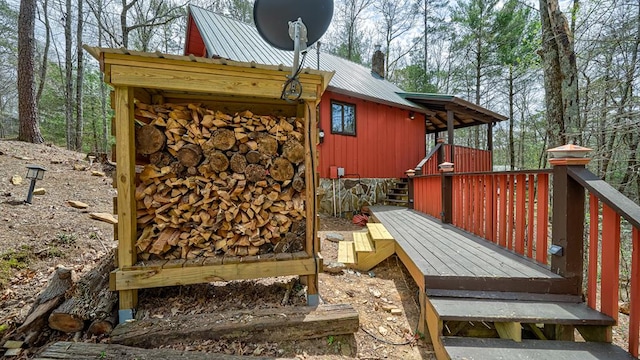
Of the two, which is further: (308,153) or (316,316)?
(308,153)

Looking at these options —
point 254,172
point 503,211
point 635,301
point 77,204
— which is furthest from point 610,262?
point 77,204

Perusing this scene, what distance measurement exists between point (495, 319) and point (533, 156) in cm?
1974

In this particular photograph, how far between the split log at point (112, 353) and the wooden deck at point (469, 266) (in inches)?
58.5

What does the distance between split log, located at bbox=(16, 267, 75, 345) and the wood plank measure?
0.51 metres

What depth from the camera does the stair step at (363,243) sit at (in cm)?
346

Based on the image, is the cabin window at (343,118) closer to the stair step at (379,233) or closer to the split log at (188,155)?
the stair step at (379,233)

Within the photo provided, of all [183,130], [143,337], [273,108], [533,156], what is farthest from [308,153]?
[533,156]

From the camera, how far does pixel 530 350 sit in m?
1.60

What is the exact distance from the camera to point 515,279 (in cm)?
201

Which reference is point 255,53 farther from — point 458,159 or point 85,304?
point 458,159

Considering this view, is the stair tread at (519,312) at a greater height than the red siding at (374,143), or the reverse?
the red siding at (374,143)

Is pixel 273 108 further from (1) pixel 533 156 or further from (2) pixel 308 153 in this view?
(1) pixel 533 156

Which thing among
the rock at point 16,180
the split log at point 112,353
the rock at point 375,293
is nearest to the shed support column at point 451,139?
the rock at point 375,293

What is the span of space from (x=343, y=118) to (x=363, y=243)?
4.42 meters
